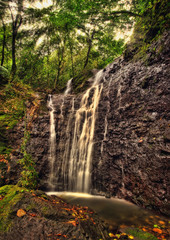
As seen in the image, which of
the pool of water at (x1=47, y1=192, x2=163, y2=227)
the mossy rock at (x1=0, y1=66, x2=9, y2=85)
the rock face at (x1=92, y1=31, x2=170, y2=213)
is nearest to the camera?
the pool of water at (x1=47, y1=192, x2=163, y2=227)

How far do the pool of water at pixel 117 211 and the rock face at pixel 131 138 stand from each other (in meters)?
0.29

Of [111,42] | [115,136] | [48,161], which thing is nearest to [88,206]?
[115,136]

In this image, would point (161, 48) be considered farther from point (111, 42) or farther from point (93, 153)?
point (111, 42)

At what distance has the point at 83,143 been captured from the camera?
6.68 metres

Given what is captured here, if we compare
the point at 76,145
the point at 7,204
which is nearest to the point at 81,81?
the point at 76,145

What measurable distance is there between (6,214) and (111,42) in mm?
15750

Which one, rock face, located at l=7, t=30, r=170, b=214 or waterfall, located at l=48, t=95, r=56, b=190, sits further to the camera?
waterfall, located at l=48, t=95, r=56, b=190

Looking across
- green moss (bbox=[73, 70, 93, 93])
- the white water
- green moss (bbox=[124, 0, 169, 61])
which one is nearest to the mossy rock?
green moss (bbox=[73, 70, 93, 93])

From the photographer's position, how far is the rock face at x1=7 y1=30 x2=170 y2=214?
3.92 meters

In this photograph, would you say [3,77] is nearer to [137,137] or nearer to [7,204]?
[7,204]

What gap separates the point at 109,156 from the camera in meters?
5.48

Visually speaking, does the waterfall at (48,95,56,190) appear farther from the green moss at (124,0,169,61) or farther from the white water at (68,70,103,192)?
the green moss at (124,0,169,61)

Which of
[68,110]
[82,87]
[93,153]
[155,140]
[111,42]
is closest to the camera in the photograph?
[155,140]

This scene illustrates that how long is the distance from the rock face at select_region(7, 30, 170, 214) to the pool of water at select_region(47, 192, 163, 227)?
0.29 metres
